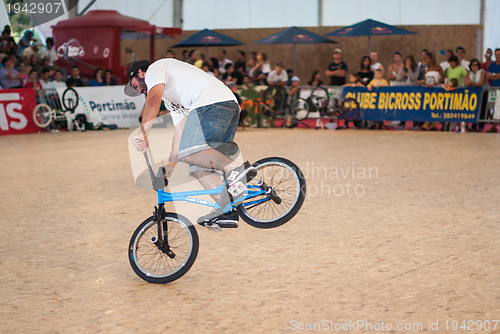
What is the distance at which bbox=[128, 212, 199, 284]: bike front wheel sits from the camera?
4.61m

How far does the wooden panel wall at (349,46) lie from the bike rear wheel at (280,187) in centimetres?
1835

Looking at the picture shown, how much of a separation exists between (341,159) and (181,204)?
4.28 metres

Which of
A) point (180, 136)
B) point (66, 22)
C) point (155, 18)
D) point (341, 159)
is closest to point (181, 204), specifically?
point (180, 136)

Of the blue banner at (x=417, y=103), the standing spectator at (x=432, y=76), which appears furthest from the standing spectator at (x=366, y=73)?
the standing spectator at (x=432, y=76)

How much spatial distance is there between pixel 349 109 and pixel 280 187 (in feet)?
41.1

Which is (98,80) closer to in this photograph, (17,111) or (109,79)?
(109,79)

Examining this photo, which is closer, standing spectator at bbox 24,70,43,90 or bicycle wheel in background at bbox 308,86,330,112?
standing spectator at bbox 24,70,43,90

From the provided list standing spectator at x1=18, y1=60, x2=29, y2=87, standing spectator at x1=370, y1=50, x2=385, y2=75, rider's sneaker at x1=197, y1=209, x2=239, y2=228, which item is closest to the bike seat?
rider's sneaker at x1=197, y1=209, x2=239, y2=228

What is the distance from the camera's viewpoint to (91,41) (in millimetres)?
21781

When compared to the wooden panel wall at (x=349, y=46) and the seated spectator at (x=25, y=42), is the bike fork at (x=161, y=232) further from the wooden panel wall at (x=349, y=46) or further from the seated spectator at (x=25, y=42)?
the wooden panel wall at (x=349, y=46)

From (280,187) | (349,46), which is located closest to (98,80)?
(349,46)

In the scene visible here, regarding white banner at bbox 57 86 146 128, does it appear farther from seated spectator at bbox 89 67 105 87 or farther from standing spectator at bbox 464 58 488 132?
standing spectator at bbox 464 58 488 132

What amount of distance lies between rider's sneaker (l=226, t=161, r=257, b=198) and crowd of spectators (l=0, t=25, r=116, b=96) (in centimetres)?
1263

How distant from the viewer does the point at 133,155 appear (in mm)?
12180
